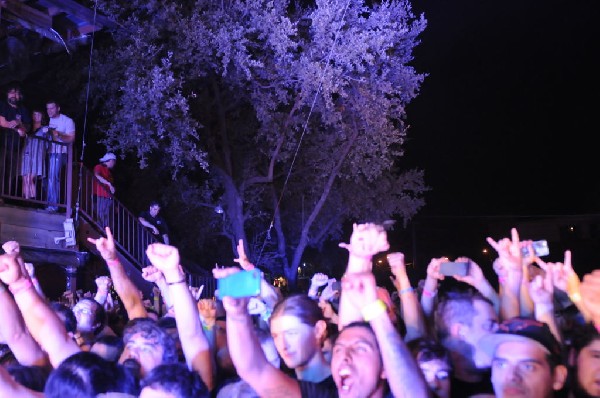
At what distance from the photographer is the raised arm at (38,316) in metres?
3.65

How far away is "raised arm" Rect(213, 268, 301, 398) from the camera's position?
3.18 metres

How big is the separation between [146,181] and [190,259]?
2.88m

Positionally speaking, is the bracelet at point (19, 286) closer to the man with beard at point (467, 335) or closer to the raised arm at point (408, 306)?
the raised arm at point (408, 306)

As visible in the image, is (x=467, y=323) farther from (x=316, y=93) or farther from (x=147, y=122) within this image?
(x=316, y=93)

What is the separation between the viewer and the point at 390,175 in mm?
18703

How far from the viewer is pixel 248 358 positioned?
3.18m

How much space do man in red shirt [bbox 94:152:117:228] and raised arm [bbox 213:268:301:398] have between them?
8750mm

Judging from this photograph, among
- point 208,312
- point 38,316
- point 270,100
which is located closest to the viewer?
point 38,316

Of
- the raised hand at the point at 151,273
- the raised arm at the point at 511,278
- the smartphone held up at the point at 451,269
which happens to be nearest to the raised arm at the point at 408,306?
the smartphone held up at the point at 451,269

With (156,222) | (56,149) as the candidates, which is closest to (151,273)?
(56,149)

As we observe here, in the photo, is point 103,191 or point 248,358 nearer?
point 248,358

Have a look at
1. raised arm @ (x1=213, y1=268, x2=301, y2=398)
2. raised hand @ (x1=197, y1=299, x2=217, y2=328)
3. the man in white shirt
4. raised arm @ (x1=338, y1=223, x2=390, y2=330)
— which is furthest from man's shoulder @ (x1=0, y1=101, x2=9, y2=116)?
raised arm @ (x1=338, y1=223, x2=390, y2=330)

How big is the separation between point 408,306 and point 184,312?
1591mm

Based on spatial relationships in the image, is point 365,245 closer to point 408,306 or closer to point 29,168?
point 408,306
